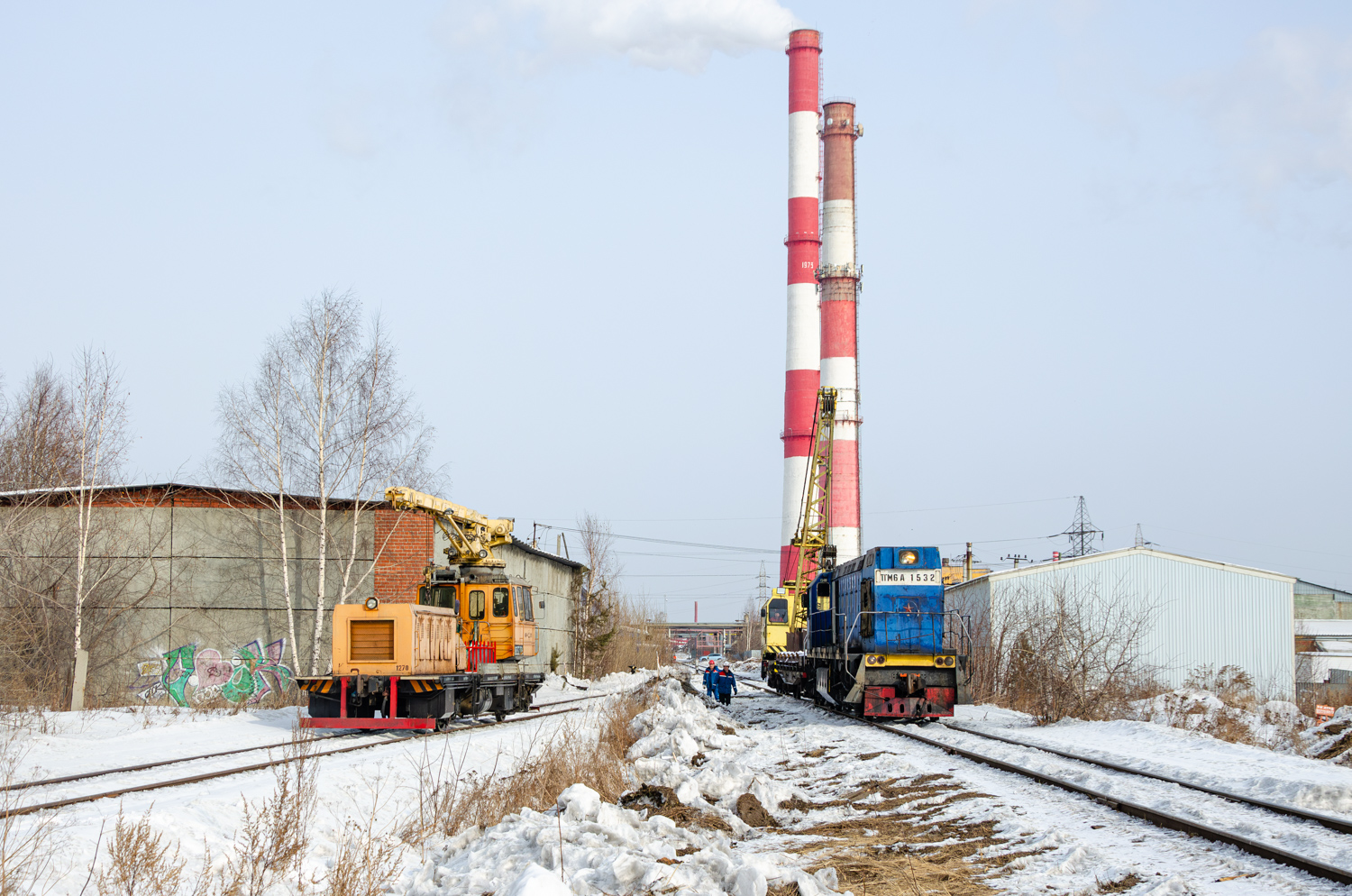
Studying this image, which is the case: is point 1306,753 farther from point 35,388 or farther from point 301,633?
point 35,388

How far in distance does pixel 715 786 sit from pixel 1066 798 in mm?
3653

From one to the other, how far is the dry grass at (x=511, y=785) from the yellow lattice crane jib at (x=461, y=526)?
27.5ft

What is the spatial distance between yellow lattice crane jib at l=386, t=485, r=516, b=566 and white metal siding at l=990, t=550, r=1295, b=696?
72.5 feet

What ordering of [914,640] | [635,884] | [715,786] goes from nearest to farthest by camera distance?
[635,884] → [715,786] → [914,640]

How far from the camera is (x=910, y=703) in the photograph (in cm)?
2095

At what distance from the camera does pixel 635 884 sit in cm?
727

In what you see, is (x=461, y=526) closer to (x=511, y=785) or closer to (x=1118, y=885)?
(x=511, y=785)

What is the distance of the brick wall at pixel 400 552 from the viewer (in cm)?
2845

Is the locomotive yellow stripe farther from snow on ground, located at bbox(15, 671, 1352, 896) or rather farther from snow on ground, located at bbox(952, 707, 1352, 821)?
snow on ground, located at bbox(15, 671, 1352, 896)

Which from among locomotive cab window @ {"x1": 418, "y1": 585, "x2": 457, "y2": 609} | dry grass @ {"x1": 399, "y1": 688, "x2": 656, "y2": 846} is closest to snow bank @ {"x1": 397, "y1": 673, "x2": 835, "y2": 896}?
dry grass @ {"x1": 399, "y1": 688, "x2": 656, "y2": 846}

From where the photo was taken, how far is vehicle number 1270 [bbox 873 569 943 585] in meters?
22.5

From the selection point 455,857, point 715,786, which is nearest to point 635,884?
point 455,857

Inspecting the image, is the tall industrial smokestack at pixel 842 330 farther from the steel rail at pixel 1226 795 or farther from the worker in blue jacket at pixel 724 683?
the steel rail at pixel 1226 795

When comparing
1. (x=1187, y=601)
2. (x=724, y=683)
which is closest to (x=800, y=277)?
(x=1187, y=601)
